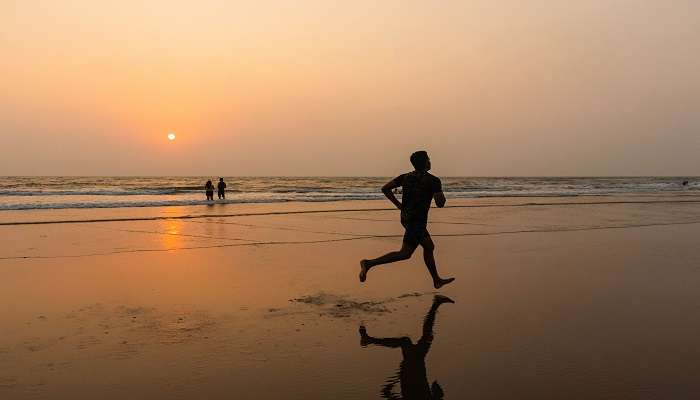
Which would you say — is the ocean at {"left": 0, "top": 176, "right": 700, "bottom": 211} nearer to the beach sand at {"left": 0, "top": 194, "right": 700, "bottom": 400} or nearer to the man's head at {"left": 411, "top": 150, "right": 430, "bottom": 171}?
the beach sand at {"left": 0, "top": 194, "right": 700, "bottom": 400}

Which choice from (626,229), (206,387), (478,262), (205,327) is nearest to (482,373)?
(206,387)

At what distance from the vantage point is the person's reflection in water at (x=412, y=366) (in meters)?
4.12

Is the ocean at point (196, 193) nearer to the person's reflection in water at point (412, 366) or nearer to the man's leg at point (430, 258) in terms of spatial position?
the man's leg at point (430, 258)

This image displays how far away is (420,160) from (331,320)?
2.29m

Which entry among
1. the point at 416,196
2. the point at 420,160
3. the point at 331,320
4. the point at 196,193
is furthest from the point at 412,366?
the point at 196,193

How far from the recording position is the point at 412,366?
4691 millimetres

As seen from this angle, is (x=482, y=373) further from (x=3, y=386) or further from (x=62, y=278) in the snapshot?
(x=62, y=278)

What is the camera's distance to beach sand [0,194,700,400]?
14.1 ft

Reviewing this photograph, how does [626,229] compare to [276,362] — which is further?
[626,229]

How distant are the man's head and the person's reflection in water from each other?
1.87 meters

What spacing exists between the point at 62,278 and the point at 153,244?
14.0 feet

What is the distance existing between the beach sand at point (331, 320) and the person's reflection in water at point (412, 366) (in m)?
0.07

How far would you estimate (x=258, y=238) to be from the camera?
46.2ft

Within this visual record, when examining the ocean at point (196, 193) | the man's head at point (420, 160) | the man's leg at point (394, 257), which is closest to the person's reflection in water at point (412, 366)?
the man's leg at point (394, 257)
